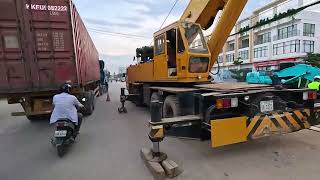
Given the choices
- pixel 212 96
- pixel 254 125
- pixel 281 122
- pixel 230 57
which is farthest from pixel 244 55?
pixel 212 96

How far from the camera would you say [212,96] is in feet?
15.5

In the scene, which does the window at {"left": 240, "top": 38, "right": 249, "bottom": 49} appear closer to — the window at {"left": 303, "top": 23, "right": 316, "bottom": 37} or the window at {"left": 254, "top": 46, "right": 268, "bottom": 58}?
the window at {"left": 254, "top": 46, "right": 268, "bottom": 58}

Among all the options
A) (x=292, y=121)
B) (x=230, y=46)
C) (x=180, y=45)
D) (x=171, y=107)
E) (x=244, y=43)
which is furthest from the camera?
(x=230, y=46)

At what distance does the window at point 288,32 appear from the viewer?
40531 millimetres

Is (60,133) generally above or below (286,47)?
below

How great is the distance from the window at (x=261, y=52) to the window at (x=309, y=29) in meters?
7.39

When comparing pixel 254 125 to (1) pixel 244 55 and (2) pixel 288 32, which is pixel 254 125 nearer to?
(2) pixel 288 32

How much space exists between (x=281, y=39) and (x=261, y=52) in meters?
5.75

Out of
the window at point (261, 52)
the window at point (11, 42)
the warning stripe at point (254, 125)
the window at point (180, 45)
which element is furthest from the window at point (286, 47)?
the window at point (11, 42)

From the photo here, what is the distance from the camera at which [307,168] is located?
13.8ft

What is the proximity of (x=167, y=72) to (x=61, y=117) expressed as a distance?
3.32 metres

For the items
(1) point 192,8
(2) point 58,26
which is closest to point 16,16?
(2) point 58,26

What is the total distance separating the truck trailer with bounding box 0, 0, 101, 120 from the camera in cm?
747

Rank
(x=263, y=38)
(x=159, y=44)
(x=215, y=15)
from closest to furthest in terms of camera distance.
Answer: (x=159, y=44)
(x=215, y=15)
(x=263, y=38)
